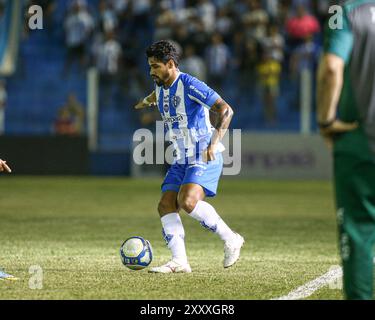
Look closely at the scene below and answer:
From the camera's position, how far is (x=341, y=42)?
5188 mm

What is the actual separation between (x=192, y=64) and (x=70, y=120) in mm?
3306

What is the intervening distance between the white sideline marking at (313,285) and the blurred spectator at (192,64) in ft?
46.6

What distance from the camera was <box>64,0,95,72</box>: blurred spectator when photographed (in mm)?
24406

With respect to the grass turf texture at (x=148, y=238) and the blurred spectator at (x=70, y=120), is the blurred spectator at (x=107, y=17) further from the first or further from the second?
the grass turf texture at (x=148, y=238)

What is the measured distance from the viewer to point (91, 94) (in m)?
23.8

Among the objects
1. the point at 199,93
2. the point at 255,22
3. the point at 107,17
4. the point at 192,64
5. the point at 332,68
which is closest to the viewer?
the point at 332,68

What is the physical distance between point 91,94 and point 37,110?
1.59 meters

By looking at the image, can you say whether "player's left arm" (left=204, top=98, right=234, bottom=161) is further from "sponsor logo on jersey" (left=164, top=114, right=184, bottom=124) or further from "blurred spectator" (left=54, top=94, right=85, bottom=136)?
"blurred spectator" (left=54, top=94, right=85, bottom=136)

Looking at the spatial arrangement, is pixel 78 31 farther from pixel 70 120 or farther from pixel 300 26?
pixel 300 26

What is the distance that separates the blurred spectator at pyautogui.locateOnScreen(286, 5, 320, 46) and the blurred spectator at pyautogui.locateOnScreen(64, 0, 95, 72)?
5.15 m

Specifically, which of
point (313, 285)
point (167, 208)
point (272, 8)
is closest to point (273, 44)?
point (272, 8)
